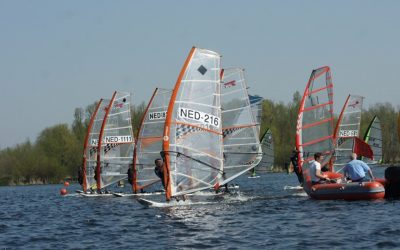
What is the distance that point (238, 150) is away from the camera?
30422 mm

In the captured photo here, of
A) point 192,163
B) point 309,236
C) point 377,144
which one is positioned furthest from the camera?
point 377,144

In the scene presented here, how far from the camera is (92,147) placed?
38.7 m

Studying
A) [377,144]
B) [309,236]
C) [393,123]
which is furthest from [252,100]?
[393,123]

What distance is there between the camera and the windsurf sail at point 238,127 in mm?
29781

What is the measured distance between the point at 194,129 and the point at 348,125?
1786 centimetres

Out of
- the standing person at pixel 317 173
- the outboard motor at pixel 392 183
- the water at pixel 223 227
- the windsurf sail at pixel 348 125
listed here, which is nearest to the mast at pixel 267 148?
the windsurf sail at pixel 348 125

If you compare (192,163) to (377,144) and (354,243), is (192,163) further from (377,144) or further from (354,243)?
(377,144)

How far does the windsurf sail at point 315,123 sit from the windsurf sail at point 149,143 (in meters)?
8.03

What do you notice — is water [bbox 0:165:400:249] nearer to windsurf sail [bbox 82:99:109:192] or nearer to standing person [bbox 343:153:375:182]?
standing person [bbox 343:153:375:182]

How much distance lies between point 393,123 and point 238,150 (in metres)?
64.3

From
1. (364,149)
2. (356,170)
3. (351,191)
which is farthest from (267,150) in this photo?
(351,191)

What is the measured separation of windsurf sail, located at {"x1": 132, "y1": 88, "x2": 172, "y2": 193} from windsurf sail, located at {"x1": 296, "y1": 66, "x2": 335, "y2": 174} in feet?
26.4

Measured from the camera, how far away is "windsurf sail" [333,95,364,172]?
3762cm

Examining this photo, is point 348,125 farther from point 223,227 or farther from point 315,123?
point 223,227
